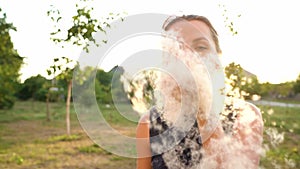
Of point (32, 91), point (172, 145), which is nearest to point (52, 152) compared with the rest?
point (172, 145)

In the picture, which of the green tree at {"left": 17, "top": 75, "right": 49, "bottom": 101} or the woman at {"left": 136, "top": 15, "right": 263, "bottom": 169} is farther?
the green tree at {"left": 17, "top": 75, "right": 49, "bottom": 101}

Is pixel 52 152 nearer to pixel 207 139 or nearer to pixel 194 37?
pixel 207 139

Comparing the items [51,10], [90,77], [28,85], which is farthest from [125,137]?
[28,85]

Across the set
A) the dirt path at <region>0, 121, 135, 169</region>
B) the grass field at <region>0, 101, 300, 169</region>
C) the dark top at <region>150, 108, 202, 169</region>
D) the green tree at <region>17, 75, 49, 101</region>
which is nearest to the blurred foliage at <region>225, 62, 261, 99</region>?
the dark top at <region>150, 108, 202, 169</region>

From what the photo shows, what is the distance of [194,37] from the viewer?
0.99 m

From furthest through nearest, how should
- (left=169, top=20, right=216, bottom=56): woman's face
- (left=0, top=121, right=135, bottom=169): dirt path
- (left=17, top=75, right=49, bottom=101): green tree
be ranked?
(left=17, top=75, right=49, bottom=101): green tree
(left=0, top=121, right=135, bottom=169): dirt path
(left=169, top=20, right=216, bottom=56): woman's face

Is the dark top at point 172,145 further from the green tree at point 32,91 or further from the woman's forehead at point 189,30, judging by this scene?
the green tree at point 32,91

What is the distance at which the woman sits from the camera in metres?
1.00

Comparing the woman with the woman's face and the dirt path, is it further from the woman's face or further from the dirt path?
the dirt path

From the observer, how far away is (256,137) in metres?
1.08

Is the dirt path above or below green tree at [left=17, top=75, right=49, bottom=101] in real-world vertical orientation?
below

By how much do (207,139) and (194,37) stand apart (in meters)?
0.29

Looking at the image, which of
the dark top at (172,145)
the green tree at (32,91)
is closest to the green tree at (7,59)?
the dark top at (172,145)

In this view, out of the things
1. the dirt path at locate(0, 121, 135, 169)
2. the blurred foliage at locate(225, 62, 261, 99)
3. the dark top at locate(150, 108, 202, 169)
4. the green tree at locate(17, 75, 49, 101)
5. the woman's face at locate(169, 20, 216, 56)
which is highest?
the green tree at locate(17, 75, 49, 101)
